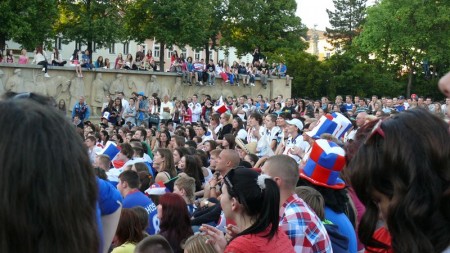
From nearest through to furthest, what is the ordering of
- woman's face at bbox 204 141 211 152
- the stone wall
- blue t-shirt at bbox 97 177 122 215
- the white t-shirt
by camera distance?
blue t-shirt at bbox 97 177 122 215
the white t-shirt
woman's face at bbox 204 141 211 152
the stone wall

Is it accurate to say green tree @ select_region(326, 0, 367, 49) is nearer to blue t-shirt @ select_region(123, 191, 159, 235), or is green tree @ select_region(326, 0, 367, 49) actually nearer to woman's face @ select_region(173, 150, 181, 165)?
woman's face @ select_region(173, 150, 181, 165)

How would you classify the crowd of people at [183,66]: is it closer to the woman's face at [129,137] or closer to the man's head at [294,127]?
the woman's face at [129,137]

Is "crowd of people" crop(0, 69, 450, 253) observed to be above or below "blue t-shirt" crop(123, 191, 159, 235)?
above

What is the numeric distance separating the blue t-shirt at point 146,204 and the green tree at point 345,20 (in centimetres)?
7357

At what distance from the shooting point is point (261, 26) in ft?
209

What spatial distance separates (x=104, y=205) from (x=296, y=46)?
60991 mm

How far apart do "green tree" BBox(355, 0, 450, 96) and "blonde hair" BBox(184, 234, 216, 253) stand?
54.1 meters

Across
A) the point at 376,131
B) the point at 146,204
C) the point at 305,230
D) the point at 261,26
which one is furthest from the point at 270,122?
the point at 261,26

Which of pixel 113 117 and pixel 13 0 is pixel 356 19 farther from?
pixel 113 117

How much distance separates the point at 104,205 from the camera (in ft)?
→ 10.2

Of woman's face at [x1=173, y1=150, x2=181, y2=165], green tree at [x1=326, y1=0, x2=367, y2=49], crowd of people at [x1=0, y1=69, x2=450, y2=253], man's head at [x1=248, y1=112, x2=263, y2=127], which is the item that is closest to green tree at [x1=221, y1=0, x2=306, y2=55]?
green tree at [x1=326, y1=0, x2=367, y2=49]

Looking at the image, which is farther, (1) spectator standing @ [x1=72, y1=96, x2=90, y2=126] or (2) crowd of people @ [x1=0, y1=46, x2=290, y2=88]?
(2) crowd of people @ [x1=0, y1=46, x2=290, y2=88]

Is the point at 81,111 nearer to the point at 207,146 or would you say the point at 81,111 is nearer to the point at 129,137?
the point at 129,137

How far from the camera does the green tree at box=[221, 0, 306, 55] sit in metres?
62.2
